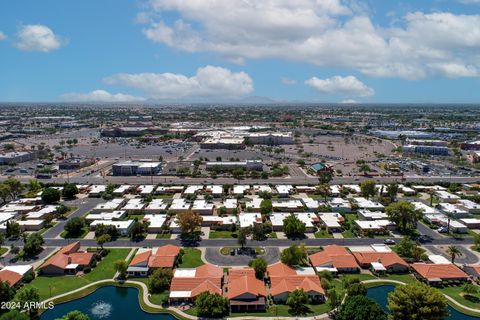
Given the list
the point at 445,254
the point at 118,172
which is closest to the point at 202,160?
the point at 118,172

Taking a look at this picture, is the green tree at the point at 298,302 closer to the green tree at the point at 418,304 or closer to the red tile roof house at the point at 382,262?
the green tree at the point at 418,304

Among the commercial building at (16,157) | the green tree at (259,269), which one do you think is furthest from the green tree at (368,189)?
the commercial building at (16,157)

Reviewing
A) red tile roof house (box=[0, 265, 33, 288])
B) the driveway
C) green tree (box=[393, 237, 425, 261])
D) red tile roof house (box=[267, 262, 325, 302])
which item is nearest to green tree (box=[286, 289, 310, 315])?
red tile roof house (box=[267, 262, 325, 302])

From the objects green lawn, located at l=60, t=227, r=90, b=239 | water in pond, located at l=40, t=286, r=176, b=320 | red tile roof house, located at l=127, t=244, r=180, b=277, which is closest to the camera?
water in pond, located at l=40, t=286, r=176, b=320

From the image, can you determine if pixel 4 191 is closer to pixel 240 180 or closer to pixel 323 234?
pixel 240 180

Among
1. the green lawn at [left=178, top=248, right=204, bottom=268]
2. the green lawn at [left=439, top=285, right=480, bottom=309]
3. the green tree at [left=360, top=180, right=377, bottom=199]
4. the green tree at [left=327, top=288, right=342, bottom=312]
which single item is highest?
the green tree at [left=360, top=180, right=377, bottom=199]

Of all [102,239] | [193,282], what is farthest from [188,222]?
[193,282]

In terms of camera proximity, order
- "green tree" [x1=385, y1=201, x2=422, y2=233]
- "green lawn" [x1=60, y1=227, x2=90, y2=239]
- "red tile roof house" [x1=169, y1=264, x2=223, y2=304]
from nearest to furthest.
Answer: "red tile roof house" [x1=169, y1=264, x2=223, y2=304], "green lawn" [x1=60, y1=227, x2=90, y2=239], "green tree" [x1=385, y1=201, x2=422, y2=233]

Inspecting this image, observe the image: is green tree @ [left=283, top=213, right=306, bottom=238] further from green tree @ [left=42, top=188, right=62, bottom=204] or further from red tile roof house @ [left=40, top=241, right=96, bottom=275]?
green tree @ [left=42, top=188, right=62, bottom=204]
